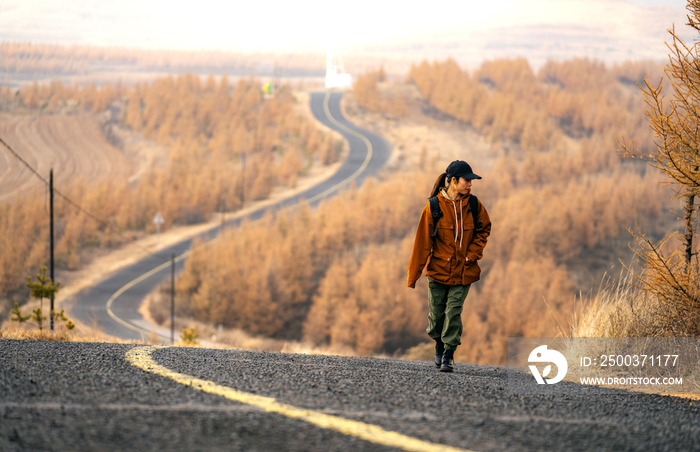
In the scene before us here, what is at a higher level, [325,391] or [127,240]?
[325,391]

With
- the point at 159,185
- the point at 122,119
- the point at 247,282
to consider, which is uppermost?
the point at 122,119

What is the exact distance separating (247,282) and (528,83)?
91721 mm

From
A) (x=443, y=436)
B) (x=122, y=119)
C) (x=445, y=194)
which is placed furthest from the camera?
(x=122, y=119)

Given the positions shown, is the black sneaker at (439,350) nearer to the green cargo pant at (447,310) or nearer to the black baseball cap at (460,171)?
the green cargo pant at (447,310)

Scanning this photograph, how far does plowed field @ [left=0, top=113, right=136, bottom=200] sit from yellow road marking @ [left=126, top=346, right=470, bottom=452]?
84936 millimetres

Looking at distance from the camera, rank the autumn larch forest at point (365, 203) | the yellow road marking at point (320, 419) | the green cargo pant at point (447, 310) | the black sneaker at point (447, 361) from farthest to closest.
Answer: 1. the autumn larch forest at point (365, 203)
2. the black sneaker at point (447, 361)
3. the green cargo pant at point (447, 310)
4. the yellow road marking at point (320, 419)

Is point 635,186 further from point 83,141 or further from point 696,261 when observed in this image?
point 83,141

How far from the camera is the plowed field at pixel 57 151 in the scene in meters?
85.4

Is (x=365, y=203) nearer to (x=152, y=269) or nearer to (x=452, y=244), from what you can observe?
(x=152, y=269)

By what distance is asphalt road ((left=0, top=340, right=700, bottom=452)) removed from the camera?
9.78ft

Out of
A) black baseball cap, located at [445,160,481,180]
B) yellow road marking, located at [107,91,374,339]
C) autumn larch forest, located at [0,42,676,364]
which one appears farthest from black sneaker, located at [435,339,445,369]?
yellow road marking, located at [107,91,374,339]

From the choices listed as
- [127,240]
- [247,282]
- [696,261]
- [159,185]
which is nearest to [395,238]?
[247,282]

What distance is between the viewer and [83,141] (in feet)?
330

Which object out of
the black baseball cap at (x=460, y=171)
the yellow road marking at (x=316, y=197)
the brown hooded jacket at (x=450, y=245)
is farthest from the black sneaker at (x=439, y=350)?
the yellow road marking at (x=316, y=197)
